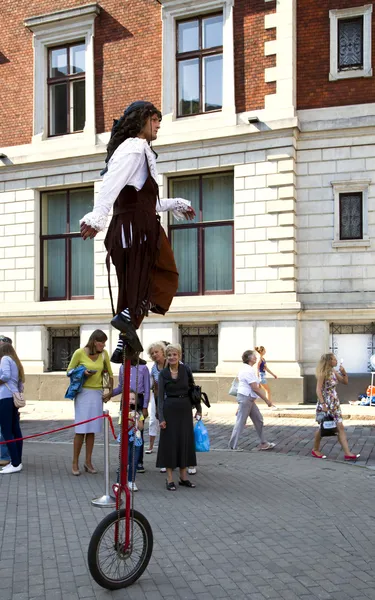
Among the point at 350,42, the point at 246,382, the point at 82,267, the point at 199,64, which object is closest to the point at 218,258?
the point at 82,267

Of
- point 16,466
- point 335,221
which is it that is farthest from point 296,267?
point 16,466

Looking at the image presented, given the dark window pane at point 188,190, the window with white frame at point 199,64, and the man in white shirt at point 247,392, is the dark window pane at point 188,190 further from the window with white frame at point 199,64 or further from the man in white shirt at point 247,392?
→ the man in white shirt at point 247,392

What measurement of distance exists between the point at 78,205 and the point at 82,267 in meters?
1.99

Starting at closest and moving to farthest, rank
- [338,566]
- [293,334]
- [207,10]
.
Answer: [338,566], [293,334], [207,10]

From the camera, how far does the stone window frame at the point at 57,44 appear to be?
21641mm

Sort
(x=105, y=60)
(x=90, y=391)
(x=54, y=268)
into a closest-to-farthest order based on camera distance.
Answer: (x=90, y=391) < (x=105, y=60) < (x=54, y=268)

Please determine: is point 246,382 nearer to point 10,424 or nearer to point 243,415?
point 243,415

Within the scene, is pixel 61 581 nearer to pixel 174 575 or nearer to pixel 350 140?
pixel 174 575

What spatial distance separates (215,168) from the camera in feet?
66.1

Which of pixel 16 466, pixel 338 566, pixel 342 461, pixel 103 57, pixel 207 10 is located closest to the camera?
pixel 338 566

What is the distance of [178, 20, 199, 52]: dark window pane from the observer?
20.7 meters

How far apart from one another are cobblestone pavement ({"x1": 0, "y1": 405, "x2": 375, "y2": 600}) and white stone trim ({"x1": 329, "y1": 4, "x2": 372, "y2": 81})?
1164 centimetres

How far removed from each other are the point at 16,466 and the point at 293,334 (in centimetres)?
1033

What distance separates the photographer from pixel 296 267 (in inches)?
758
